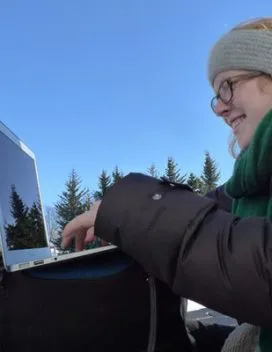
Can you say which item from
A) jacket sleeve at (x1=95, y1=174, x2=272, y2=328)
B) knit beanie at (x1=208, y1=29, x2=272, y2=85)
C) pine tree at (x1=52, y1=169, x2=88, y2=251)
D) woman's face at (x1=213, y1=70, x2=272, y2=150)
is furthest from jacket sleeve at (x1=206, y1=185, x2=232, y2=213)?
pine tree at (x1=52, y1=169, x2=88, y2=251)

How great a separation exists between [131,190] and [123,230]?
0.32 feet

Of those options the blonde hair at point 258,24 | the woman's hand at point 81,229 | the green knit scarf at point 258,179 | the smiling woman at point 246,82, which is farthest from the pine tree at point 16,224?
the blonde hair at point 258,24

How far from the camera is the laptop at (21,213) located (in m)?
1.15

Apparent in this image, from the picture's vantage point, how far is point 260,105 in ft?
4.32

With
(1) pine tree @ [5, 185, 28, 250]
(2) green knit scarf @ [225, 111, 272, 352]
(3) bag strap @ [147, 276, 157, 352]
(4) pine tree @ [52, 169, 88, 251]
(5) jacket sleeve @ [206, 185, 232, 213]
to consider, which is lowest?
(4) pine tree @ [52, 169, 88, 251]

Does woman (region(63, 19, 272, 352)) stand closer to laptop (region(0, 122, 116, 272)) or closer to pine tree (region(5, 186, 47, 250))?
laptop (region(0, 122, 116, 272))

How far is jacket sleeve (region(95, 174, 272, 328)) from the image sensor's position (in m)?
0.77

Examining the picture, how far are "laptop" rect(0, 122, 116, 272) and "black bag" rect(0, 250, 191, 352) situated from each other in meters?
0.05

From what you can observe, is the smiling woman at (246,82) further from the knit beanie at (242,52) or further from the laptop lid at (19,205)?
the laptop lid at (19,205)

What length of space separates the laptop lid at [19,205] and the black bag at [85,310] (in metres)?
0.11

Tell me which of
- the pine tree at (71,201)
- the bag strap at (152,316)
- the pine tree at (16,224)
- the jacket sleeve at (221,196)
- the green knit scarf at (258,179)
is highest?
the green knit scarf at (258,179)

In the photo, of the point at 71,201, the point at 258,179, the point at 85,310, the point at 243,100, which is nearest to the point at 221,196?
the point at 243,100

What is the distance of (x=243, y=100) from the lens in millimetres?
1371

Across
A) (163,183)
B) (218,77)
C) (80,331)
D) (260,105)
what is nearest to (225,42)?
(218,77)
